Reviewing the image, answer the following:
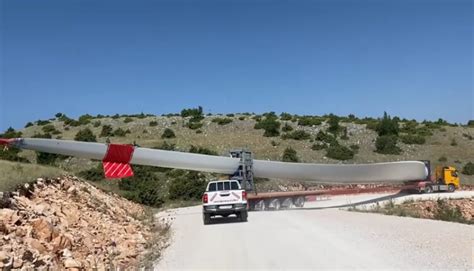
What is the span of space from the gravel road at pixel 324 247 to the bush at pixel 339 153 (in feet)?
134

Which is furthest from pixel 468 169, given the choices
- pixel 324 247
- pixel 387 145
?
pixel 324 247

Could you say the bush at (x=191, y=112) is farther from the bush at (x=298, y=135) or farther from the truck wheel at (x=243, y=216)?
the truck wheel at (x=243, y=216)

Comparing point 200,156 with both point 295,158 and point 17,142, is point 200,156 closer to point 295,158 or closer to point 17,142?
point 17,142

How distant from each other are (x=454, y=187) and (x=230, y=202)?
101 feet

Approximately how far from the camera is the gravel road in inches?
425

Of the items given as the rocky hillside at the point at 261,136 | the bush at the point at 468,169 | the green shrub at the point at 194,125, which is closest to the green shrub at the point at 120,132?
the rocky hillside at the point at 261,136

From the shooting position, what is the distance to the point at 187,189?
42969 millimetres

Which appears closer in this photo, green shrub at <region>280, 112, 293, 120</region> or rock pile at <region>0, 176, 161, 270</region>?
rock pile at <region>0, 176, 161, 270</region>

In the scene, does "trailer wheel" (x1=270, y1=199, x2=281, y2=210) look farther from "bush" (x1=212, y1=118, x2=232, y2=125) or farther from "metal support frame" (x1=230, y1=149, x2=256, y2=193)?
"bush" (x1=212, y1=118, x2=232, y2=125)

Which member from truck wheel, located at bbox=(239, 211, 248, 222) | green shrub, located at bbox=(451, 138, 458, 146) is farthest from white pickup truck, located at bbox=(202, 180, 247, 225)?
green shrub, located at bbox=(451, 138, 458, 146)

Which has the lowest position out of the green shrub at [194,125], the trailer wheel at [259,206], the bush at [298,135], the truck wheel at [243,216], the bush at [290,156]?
the trailer wheel at [259,206]

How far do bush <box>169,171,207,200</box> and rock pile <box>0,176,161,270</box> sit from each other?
2164 cm

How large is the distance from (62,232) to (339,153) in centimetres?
5076

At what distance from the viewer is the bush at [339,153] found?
2370 inches
